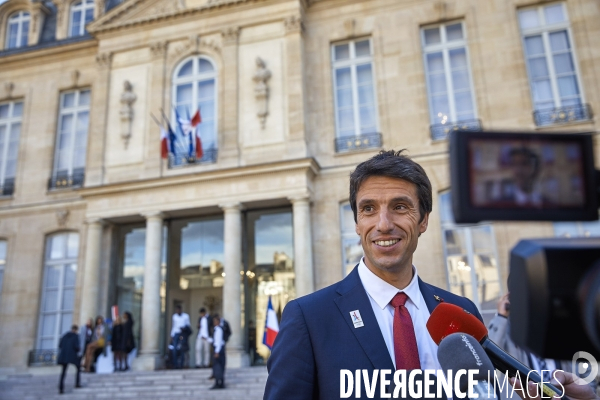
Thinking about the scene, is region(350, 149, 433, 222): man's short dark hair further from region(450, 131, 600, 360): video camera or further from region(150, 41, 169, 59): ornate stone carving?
region(150, 41, 169, 59): ornate stone carving

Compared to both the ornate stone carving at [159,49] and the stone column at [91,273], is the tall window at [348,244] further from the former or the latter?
the ornate stone carving at [159,49]

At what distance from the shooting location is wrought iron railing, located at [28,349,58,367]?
1461 cm

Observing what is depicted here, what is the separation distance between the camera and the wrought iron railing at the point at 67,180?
1603 cm

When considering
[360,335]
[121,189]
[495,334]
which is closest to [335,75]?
[121,189]

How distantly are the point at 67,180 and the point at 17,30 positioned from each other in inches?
264

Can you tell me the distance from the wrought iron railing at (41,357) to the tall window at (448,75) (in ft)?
40.2

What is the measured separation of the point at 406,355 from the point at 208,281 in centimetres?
1321

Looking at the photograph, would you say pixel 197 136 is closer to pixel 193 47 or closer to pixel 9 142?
pixel 193 47

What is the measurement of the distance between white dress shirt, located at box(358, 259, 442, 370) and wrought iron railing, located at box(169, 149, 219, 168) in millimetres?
12548

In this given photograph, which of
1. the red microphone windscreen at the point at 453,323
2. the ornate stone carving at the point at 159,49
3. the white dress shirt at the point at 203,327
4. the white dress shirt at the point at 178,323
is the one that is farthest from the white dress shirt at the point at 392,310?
the ornate stone carving at the point at 159,49

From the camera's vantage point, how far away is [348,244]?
13359 mm

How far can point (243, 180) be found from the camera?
13.5m

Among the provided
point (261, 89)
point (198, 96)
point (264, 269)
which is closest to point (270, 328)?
point (264, 269)

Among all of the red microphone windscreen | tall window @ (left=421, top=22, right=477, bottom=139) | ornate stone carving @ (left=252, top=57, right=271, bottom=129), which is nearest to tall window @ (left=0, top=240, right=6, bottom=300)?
ornate stone carving @ (left=252, top=57, right=271, bottom=129)
